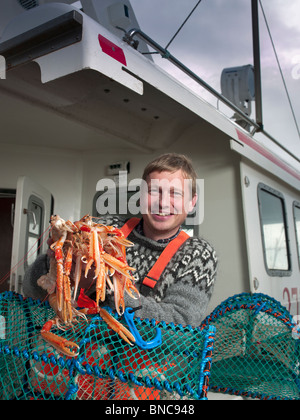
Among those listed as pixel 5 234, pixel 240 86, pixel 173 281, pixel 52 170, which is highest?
pixel 240 86

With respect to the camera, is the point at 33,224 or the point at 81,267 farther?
the point at 33,224

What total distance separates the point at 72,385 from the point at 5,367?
0.40 meters

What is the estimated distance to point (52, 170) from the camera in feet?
14.5

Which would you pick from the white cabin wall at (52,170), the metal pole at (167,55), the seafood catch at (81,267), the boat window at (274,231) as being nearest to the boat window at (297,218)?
the boat window at (274,231)

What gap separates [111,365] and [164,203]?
90cm

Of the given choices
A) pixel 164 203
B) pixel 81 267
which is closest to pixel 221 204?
pixel 164 203

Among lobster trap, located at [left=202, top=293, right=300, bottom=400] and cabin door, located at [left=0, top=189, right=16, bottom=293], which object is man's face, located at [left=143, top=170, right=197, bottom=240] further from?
cabin door, located at [left=0, top=189, right=16, bottom=293]

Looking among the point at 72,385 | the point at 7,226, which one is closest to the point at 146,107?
the point at 72,385

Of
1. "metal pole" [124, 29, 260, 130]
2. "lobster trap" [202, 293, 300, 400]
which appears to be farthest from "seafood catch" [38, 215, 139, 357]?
"metal pole" [124, 29, 260, 130]

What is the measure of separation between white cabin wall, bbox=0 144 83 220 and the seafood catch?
9.74 ft

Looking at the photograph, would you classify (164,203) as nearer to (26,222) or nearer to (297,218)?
(26,222)

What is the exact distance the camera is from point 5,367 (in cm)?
151

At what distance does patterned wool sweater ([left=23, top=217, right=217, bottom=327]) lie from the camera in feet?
5.35

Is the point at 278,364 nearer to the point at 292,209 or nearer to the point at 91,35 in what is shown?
the point at 91,35
